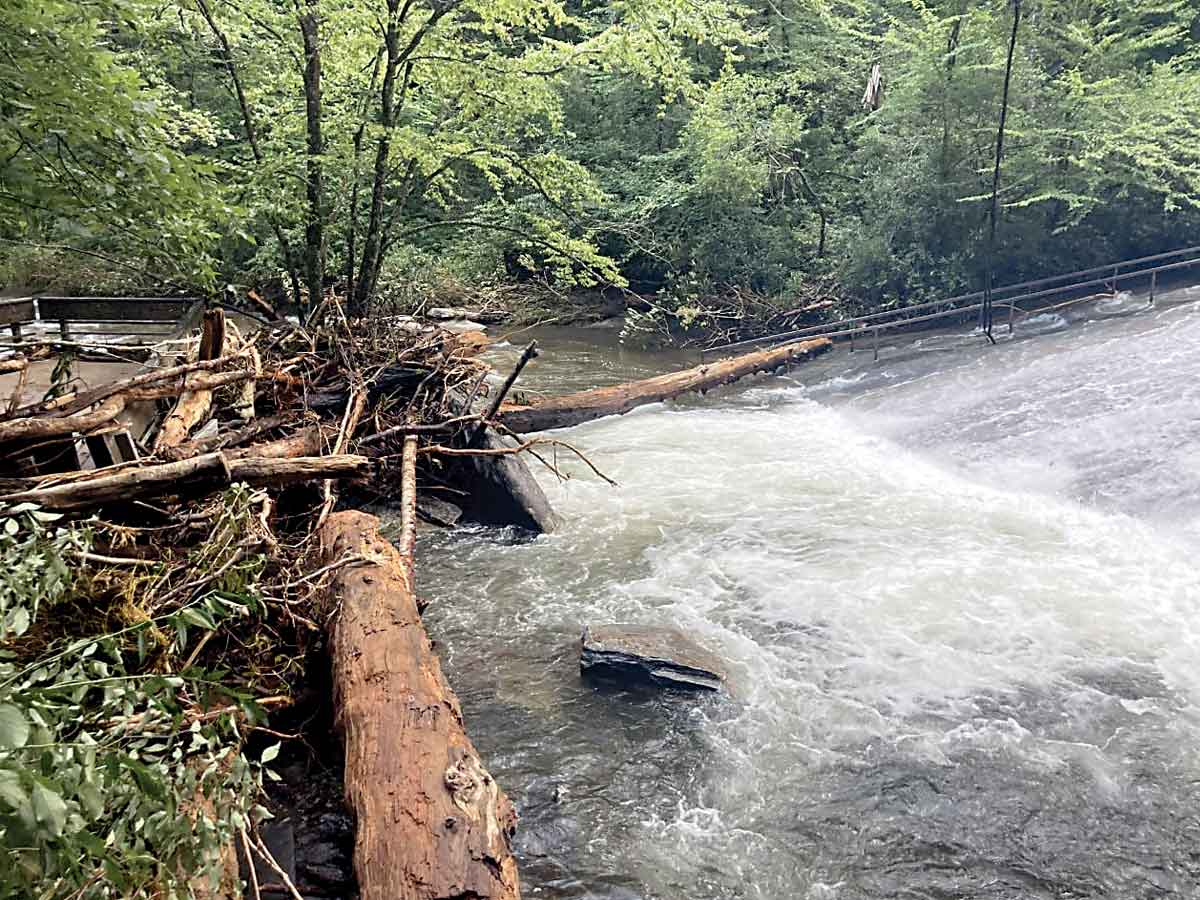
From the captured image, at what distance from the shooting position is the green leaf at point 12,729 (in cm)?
157

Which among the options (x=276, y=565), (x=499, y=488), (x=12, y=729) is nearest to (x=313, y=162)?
(x=499, y=488)

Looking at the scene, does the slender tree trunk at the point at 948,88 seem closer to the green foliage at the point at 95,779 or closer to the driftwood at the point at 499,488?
the driftwood at the point at 499,488

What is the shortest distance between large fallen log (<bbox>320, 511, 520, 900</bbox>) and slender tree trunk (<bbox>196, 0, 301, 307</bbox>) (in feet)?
22.7

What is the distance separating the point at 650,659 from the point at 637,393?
808cm

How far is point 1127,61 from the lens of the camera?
58.2 feet

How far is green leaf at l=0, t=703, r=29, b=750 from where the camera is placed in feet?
5.16

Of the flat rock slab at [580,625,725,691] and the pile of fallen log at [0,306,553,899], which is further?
the flat rock slab at [580,625,725,691]

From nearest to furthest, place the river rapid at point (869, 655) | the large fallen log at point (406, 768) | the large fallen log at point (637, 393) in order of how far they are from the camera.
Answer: the large fallen log at point (406, 768) < the river rapid at point (869, 655) < the large fallen log at point (637, 393)

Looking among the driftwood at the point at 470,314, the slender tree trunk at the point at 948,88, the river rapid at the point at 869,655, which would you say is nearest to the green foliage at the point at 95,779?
the river rapid at the point at 869,655

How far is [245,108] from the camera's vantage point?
10.8 meters

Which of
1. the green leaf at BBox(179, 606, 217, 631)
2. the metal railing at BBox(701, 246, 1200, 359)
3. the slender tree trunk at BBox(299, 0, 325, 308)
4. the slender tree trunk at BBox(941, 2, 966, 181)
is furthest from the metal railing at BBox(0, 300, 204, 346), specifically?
the slender tree trunk at BBox(941, 2, 966, 181)

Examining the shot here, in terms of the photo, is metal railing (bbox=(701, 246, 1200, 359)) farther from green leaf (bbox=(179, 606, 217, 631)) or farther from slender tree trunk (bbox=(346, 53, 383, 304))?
green leaf (bbox=(179, 606, 217, 631))

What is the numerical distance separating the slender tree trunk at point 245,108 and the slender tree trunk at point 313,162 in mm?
197

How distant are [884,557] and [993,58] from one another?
13.3 meters
